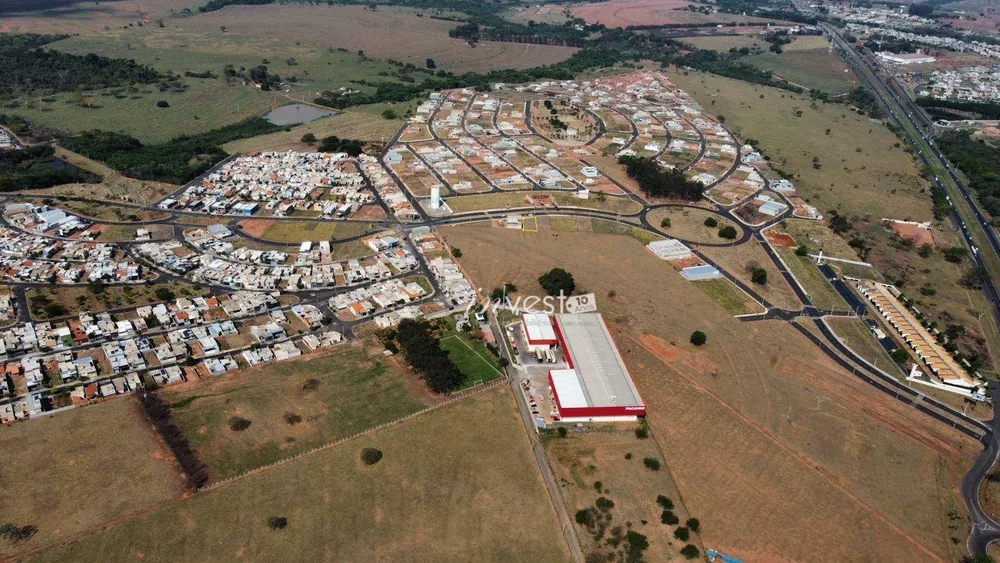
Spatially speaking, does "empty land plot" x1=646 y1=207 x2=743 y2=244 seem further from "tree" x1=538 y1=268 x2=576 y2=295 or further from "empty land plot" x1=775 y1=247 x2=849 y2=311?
"tree" x1=538 y1=268 x2=576 y2=295

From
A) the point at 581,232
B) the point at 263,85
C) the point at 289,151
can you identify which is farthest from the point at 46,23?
the point at 581,232

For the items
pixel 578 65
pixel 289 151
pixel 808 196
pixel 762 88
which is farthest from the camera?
pixel 578 65

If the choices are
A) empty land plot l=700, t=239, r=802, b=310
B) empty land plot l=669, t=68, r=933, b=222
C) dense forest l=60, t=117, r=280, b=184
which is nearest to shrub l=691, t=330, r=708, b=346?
empty land plot l=700, t=239, r=802, b=310

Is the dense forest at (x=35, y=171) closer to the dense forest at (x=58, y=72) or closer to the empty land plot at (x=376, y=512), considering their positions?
the dense forest at (x=58, y=72)

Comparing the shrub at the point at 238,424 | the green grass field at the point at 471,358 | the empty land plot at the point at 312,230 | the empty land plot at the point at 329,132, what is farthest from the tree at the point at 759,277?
the empty land plot at the point at 329,132

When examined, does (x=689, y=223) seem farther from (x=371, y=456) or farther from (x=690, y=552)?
(x=371, y=456)

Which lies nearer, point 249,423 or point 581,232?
point 249,423

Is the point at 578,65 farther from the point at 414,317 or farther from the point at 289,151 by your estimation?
the point at 414,317
